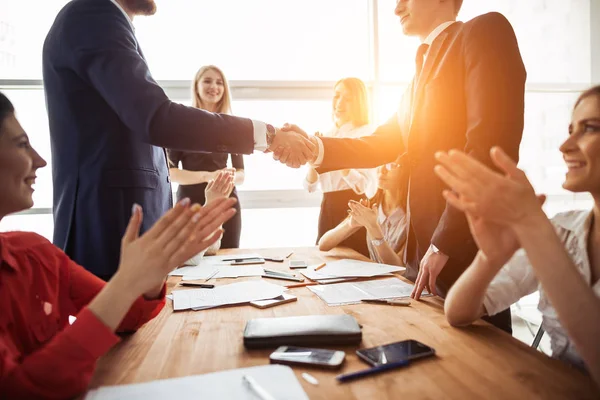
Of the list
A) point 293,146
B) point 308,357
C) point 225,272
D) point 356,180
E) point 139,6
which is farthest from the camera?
point 356,180

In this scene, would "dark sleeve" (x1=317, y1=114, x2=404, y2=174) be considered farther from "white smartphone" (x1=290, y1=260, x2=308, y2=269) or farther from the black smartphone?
the black smartphone

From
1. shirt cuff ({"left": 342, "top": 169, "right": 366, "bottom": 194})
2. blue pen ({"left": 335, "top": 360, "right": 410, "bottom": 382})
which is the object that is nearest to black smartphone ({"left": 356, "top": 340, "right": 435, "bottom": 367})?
blue pen ({"left": 335, "top": 360, "right": 410, "bottom": 382})

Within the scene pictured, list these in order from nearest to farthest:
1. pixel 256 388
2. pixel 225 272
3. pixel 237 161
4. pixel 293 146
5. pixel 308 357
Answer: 1. pixel 256 388
2. pixel 308 357
3. pixel 225 272
4. pixel 293 146
5. pixel 237 161

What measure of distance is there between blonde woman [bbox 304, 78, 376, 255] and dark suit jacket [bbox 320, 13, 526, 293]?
3.62 feet

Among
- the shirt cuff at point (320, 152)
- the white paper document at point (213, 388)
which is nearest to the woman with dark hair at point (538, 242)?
the white paper document at point (213, 388)

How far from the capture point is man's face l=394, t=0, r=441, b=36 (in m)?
1.61

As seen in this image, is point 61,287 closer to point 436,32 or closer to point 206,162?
point 436,32

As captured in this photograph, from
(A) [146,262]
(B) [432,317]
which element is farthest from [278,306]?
(A) [146,262]

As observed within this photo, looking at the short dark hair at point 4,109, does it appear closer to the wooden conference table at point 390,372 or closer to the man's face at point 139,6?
the wooden conference table at point 390,372

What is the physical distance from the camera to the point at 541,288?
86 centimetres

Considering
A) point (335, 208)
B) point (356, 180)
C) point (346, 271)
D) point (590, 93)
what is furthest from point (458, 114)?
point (335, 208)

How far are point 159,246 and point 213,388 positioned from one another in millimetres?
238

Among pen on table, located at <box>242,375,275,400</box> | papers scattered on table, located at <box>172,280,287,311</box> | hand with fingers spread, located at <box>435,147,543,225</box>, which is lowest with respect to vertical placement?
papers scattered on table, located at <box>172,280,287,311</box>

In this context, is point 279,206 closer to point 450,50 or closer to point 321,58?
point 321,58
